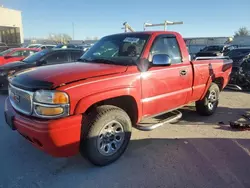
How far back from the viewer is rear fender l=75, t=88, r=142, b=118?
2.57 meters

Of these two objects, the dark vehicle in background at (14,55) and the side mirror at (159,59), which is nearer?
the side mirror at (159,59)

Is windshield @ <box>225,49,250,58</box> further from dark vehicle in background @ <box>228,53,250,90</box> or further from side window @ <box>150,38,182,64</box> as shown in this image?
side window @ <box>150,38,182,64</box>

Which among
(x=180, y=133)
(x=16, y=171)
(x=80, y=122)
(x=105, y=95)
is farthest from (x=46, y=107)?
(x=180, y=133)

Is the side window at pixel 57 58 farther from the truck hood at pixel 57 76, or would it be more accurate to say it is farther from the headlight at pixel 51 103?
the headlight at pixel 51 103

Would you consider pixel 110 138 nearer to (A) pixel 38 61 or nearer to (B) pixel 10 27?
(A) pixel 38 61

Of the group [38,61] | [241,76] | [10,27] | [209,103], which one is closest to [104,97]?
[209,103]

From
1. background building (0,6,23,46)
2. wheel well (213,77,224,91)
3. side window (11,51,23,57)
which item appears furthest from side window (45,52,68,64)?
background building (0,6,23,46)

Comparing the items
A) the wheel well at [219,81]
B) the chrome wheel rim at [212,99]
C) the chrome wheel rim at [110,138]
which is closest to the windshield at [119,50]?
the chrome wheel rim at [110,138]

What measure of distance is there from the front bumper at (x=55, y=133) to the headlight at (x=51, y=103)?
3.1 inches

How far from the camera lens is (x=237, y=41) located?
34.9 m

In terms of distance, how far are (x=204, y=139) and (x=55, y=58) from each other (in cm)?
605

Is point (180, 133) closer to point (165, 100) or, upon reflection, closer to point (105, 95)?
point (165, 100)

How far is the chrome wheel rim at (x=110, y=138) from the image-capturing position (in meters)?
2.93

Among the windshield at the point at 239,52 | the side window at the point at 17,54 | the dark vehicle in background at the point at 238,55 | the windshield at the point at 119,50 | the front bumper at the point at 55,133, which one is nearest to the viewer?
the front bumper at the point at 55,133
